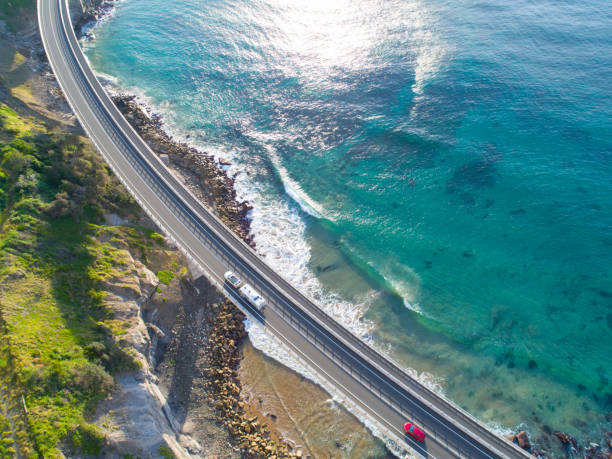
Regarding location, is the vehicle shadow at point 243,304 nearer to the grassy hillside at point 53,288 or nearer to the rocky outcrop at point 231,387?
the rocky outcrop at point 231,387

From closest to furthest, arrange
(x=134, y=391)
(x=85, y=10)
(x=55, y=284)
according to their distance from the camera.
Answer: (x=134, y=391) → (x=55, y=284) → (x=85, y=10)

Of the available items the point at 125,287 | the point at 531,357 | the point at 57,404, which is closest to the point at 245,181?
the point at 125,287

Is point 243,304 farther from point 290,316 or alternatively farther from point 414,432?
point 414,432

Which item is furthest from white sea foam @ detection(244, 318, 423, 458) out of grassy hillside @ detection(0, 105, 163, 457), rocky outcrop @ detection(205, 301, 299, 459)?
grassy hillside @ detection(0, 105, 163, 457)

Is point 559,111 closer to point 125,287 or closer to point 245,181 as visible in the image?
point 245,181

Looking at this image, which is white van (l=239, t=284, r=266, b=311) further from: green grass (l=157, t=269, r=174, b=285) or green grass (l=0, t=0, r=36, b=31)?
green grass (l=0, t=0, r=36, b=31)

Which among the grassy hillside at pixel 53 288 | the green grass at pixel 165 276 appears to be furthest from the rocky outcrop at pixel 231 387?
the grassy hillside at pixel 53 288

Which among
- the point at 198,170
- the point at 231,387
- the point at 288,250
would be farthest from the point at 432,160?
the point at 231,387

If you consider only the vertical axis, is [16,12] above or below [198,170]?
above
